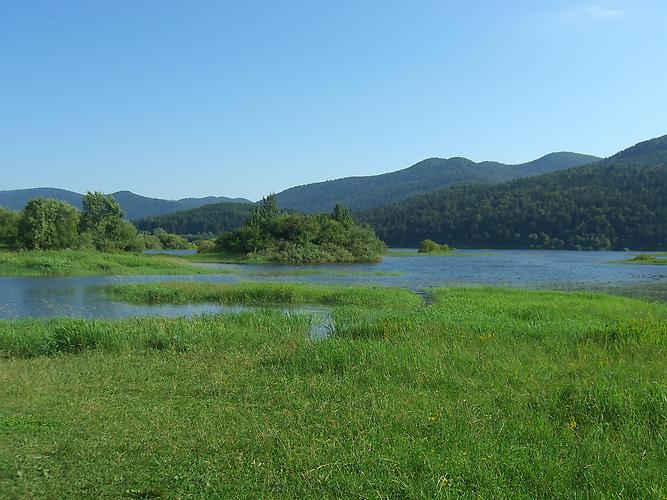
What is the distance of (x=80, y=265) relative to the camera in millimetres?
55219

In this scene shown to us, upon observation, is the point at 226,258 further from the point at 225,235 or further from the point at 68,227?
the point at 68,227

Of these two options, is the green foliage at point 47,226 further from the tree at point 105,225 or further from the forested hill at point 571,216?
the forested hill at point 571,216

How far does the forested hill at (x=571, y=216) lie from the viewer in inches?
5935

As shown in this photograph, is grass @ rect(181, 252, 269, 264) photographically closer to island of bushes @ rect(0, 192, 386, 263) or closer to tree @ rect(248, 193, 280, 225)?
island of bushes @ rect(0, 192, 386, 263)

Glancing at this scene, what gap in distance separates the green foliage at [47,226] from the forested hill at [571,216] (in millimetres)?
130555

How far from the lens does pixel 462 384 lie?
10.0 metres

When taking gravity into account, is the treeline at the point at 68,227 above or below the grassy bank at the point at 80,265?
above

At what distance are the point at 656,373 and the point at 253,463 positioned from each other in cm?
810

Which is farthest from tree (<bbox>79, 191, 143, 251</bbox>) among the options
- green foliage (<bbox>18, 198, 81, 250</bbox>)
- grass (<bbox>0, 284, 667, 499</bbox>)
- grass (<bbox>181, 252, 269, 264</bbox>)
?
grass (<bbox>0, 284, 667, 499</bbox>)

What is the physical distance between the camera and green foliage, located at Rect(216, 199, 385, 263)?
87.1 meters

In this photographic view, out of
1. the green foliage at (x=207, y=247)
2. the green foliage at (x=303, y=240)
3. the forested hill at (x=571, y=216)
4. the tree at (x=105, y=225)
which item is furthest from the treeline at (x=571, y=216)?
the tree at (x=105, y=225)

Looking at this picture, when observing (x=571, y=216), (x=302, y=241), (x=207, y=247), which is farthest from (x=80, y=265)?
(x=571, y=216)

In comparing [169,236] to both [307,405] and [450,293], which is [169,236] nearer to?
[450,293]

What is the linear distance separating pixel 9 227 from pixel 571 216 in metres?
146
